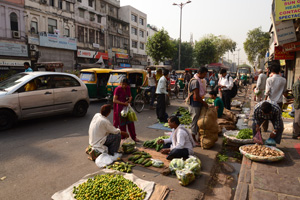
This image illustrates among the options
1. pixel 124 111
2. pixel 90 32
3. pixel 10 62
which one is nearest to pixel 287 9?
pixel 124 111

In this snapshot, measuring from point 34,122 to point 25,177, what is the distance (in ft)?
14.4

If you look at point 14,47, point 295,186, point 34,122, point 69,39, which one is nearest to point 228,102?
point 295,186

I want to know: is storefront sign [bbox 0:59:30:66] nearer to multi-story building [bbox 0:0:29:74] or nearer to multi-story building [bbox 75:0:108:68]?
multi-story building [bbox 0:0:29:74]

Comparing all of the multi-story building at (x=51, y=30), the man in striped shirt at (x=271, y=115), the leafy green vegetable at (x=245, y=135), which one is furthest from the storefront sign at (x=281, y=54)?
the multi-story building at (x=51, y=30)

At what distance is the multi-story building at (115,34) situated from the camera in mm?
34406

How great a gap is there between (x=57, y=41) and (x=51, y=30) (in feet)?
4.70

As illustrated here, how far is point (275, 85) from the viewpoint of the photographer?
596 cm

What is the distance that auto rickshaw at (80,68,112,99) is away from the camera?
12.3 m

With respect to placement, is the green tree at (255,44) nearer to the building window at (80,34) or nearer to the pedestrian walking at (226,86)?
the building window at (80,34)

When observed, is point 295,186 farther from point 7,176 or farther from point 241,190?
point 7,176

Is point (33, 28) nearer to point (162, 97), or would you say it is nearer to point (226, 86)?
point (162, 97)

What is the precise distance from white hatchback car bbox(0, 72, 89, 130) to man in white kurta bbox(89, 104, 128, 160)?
139 inches

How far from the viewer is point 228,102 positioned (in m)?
8.95

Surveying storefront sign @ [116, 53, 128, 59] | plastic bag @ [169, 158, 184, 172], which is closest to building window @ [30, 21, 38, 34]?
storefront sign @ [116, 53, 128, 59]
